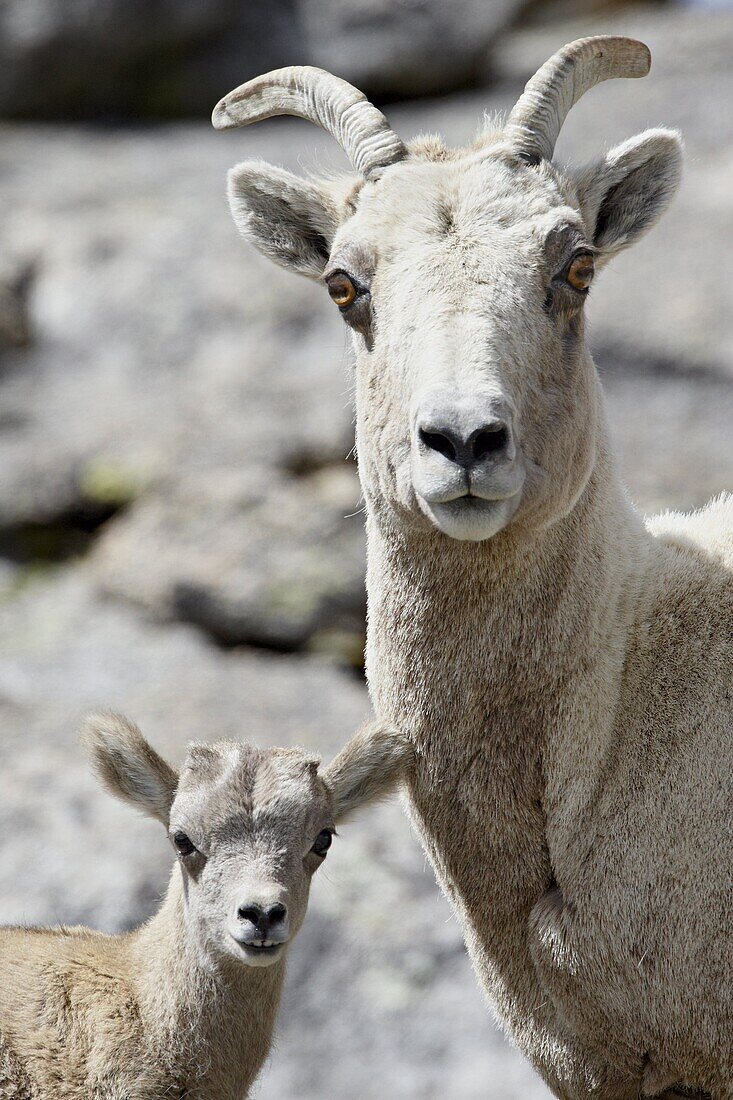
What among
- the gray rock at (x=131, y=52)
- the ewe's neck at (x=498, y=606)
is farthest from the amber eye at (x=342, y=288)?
the gray rock at (x=131, y=52)

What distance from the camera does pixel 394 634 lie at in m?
5.47

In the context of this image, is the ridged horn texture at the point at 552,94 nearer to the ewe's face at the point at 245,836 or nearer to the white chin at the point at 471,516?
the white chin at the point at 471,516

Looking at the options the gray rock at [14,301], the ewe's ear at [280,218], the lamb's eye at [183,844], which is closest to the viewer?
the lamb's eye at [183,844]

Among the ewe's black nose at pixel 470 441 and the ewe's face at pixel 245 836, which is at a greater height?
the ewe's black nose at pixel 470 441

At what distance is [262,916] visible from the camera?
510 cm

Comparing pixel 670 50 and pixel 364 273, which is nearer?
pixel 364 273

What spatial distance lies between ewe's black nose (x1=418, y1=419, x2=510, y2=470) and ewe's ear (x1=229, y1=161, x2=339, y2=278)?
187 cm

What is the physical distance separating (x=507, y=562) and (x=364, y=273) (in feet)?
4.32

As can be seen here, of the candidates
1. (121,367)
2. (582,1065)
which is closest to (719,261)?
(121,367)

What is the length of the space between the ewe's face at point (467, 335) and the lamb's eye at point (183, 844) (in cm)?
169

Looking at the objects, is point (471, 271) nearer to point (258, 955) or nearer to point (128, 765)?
point (128, 765)

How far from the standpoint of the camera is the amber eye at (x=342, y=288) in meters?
5.42

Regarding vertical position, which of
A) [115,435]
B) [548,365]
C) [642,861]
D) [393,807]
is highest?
[548,365]

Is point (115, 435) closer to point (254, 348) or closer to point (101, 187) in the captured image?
point (254, 348)
